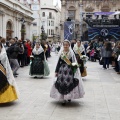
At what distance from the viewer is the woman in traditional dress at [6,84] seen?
746 centimetres

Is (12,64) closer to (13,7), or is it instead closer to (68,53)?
(68,53)

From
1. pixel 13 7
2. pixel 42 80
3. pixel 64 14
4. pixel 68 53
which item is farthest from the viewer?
pixel 64 14

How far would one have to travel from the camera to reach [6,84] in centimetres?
756

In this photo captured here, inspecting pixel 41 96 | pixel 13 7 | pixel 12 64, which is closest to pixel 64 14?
pixel 13 7

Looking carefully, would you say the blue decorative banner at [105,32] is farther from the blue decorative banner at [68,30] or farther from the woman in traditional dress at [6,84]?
the woman in traditional dress at [6,84]

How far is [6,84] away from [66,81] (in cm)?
148

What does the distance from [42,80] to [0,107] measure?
4.79 meters

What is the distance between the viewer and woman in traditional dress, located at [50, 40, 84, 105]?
7562 millimetres

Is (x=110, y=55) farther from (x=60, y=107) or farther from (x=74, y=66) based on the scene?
(x=60, y=107)

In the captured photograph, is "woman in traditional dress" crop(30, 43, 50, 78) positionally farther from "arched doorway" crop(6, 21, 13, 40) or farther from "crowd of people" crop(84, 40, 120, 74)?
"arched doorway" crop(6, 21, 13, 40)

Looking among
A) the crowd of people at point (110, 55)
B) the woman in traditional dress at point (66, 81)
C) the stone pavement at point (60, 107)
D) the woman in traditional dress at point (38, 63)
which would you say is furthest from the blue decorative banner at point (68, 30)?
the woman in traditional dress at point (66, 81)

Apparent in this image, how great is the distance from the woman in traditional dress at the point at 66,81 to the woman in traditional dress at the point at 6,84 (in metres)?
1.00

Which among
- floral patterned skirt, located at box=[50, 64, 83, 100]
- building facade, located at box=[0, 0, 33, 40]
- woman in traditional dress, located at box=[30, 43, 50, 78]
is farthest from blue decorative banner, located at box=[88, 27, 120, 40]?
floral patterned skirt, located at box=[50, 64, 83, 100]

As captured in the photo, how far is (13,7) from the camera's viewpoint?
3519cm
